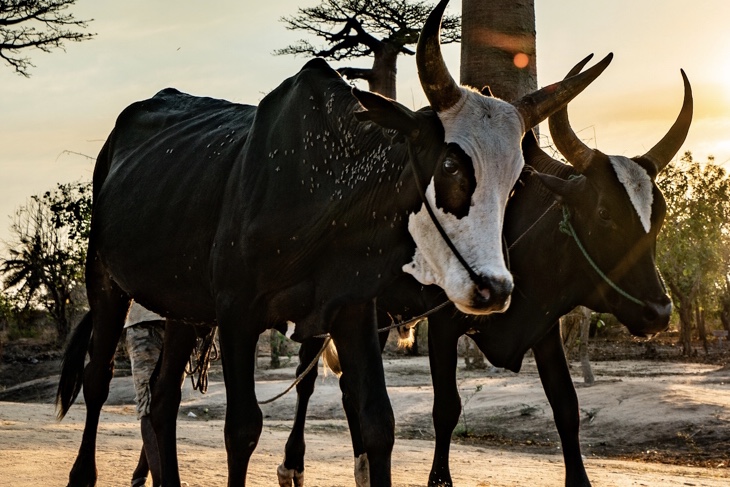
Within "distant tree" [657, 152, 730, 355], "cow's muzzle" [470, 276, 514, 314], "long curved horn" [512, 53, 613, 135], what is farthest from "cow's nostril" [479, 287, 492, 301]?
"distant tree" [657, 152, 730, 355]

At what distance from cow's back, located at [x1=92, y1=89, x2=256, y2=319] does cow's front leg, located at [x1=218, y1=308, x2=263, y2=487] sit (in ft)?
1.13

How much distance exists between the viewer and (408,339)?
6.42 metres

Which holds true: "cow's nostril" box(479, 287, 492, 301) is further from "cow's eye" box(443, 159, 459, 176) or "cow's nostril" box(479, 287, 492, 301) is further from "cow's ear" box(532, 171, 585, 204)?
"cow's ear" box(532, 171, 585, 204)

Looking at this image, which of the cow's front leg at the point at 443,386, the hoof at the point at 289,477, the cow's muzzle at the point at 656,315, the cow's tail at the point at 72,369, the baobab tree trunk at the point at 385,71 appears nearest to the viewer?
the cow's muzzle at the point at 656,315

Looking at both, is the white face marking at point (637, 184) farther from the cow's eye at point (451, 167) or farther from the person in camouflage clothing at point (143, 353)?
the person in camouflage clothing at point (143, 353)

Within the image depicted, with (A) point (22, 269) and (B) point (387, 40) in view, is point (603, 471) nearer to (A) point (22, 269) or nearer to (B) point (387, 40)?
(B) point (387, 40)

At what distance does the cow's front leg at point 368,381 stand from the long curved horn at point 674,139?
7.64 feet

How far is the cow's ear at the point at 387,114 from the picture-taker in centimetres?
389

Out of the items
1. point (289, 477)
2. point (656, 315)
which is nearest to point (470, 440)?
point (289, 477)

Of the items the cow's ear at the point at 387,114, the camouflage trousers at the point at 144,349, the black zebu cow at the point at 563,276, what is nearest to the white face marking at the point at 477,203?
the cow's ear at the point at 387,114

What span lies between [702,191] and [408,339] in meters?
26.4

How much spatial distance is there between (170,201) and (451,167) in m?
1.74

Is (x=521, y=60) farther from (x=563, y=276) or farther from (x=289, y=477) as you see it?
(x=289, y=477)

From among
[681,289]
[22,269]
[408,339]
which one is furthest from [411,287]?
[22,269]
